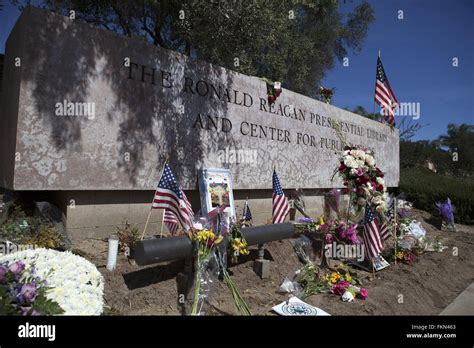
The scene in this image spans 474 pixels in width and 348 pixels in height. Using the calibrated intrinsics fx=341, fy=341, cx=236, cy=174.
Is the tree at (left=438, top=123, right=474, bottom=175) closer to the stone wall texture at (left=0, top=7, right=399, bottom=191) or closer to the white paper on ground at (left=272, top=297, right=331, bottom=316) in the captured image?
the stone wall texture at (left=0, top=7, right=399, bottom=191)

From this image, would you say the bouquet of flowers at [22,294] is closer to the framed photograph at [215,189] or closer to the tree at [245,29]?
the framed photograph at [215,189]

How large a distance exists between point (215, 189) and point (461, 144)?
144 feet

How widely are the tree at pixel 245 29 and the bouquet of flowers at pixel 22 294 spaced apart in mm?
4851

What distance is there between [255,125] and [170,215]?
370 cm

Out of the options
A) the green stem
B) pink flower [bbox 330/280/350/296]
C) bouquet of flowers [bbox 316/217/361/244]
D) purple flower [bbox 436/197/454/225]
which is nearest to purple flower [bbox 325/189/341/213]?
bouquet of flowers [bbox 316/217/361/244]

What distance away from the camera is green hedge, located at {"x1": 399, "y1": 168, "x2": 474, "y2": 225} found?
465 inches

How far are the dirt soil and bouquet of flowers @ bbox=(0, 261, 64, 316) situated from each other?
2.69 ft

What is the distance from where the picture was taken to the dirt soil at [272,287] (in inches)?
136

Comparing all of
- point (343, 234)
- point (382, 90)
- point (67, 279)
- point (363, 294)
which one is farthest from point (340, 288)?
point (382, 90)

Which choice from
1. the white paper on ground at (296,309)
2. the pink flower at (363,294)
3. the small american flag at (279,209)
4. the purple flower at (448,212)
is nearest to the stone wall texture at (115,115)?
the small american flag at (279,209)

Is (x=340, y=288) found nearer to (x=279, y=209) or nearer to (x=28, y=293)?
(x=279, y=209)

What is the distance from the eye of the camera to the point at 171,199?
14.3ft
